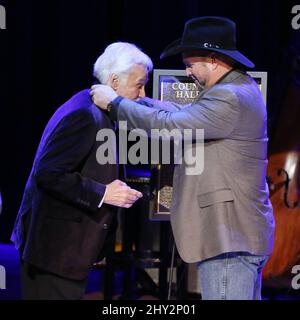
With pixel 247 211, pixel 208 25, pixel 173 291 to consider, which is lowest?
pixel 173 291

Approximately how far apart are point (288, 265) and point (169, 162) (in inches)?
49.7

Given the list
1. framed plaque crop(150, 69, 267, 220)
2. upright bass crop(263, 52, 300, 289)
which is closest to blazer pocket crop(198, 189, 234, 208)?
framed plaque crop(150, 69, 267, 220)

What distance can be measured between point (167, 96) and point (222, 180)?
0.97 m

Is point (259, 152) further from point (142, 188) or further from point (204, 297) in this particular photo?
point (142, 188)

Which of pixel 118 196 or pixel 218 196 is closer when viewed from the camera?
pixel 218 196

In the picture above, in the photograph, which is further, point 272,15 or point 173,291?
point 272,15

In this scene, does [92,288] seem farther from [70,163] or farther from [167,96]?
[70,163]

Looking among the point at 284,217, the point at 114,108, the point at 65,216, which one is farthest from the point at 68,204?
the point at 284,217

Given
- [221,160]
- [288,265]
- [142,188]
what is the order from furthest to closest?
[142,188]
[288,265]
[221,160]

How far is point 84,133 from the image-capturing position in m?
2.69

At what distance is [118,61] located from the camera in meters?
2.85

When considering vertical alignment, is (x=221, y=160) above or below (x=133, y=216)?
above

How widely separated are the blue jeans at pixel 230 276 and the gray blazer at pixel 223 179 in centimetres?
4

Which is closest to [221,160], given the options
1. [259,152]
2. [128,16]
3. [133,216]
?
[259,152]
